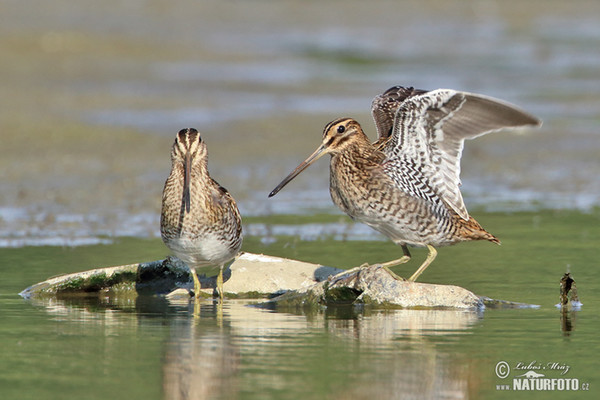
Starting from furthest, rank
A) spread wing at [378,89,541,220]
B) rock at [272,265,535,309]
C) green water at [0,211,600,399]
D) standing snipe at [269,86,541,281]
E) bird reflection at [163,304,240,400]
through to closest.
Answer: standing snipe at [269,86,541,281], spread wing at [378,89,541,220], rock at [272,265,535,309], green water at [0,211,600,399], bird reflection at [163,304,240,400]

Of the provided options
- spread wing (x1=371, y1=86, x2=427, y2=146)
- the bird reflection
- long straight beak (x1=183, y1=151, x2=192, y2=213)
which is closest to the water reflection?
the bird reflection

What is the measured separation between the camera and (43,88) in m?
19.3

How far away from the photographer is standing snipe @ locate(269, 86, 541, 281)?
793 centimetres

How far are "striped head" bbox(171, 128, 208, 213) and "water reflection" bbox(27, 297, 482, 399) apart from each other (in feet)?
2.80

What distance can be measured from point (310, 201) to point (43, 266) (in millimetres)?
4336

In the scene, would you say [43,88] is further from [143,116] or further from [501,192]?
[501,192]

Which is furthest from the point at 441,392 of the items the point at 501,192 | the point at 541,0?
the point at 541,0

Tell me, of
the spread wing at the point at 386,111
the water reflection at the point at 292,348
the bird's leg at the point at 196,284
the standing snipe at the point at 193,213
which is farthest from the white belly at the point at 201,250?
the spread wing at the point at 386,111

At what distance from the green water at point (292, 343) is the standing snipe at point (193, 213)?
39 centimetres

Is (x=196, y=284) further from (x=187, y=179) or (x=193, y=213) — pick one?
(x=187, y=179)

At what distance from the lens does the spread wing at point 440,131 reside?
7789mm

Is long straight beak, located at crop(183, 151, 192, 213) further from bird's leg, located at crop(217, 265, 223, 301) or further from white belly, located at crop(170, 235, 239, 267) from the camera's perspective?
bird's leg, located at crop(217, 265, 223, 301)

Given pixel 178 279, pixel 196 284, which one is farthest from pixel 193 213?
pixel 178 279

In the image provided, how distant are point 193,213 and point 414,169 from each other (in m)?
1.62
